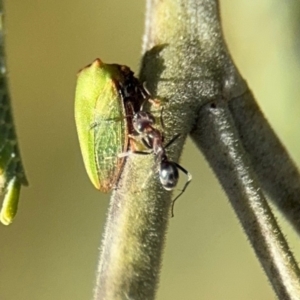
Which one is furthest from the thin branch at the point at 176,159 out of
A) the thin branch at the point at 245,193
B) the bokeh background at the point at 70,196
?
the bokeh background at the point at 70,196

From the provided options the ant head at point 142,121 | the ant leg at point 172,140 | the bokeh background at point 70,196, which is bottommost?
the ant leg at point 172,140

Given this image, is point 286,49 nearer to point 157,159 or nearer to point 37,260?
point 157,159

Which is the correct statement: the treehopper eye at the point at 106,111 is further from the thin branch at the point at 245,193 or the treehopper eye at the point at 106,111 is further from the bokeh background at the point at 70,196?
the bokeh background at the point at 70,196

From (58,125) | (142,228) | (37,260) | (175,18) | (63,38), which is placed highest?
(63,38)

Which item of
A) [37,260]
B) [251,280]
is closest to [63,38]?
[37,260]

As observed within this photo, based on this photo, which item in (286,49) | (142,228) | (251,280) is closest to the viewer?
(142,228)

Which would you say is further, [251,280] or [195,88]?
[251,280]
